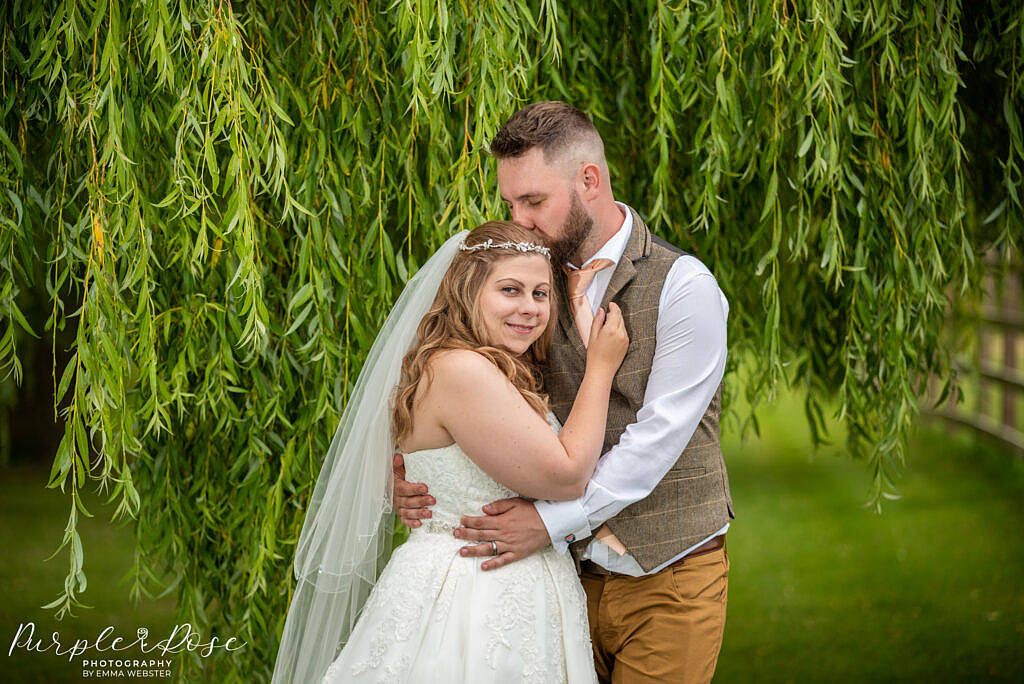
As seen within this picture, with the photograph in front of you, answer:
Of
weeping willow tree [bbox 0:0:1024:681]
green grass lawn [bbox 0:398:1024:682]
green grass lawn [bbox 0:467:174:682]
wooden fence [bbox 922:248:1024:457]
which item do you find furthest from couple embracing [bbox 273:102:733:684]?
wooden fence [bbox 922:248:1024:457]

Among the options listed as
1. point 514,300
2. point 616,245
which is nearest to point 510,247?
point 514,300

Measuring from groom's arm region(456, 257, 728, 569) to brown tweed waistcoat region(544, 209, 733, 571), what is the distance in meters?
0.05

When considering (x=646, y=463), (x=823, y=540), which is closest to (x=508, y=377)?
(x=646, y=463)

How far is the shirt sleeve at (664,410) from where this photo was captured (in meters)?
2.03

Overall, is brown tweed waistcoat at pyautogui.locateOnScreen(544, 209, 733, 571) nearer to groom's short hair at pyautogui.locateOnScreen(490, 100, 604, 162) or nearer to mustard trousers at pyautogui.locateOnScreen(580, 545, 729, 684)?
mustard trousers at pyautogui.locateOnScreen(580, 545, 729, 684)

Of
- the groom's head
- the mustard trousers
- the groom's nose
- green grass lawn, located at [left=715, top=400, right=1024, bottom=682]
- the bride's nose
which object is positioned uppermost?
the groom's head

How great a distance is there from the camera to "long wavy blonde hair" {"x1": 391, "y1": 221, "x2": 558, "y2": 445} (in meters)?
2.06

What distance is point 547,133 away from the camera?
2.13 metres

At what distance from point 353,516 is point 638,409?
29.4 inches

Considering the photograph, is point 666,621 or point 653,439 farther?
point 666,621

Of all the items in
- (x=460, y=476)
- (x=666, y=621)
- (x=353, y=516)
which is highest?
(x=460, y=476)

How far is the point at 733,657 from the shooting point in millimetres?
5160

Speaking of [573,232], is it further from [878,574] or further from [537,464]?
[878,574]

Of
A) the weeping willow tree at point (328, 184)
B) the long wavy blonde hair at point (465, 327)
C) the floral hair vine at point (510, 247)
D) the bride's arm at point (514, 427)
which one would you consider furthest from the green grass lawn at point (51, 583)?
the floral hair vine at point (510, 247)
